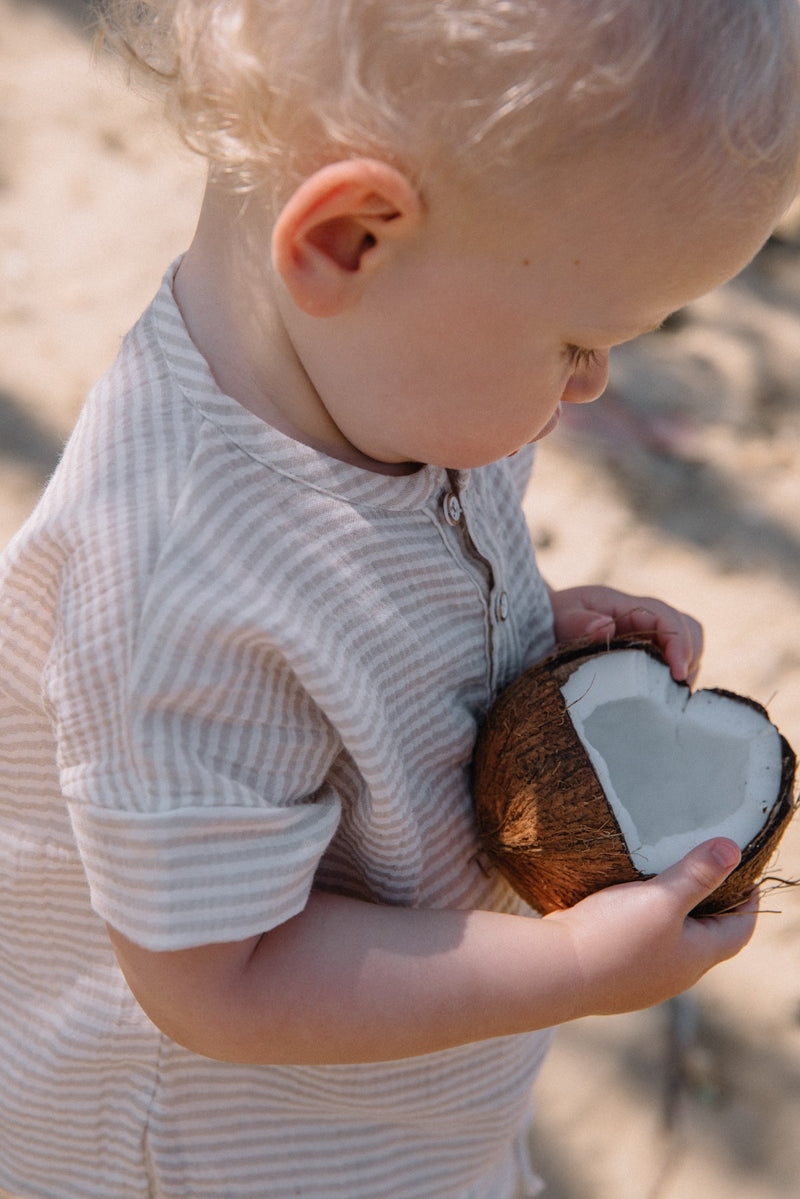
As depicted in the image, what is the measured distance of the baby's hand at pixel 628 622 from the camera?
3.88 ft

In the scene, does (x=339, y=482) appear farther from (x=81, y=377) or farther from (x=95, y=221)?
(x=95, y=221)

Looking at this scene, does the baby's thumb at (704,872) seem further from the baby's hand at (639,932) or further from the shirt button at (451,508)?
the shirt button at (451,508)

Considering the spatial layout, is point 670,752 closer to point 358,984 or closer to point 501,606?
point 501,606

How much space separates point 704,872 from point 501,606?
0.85ft

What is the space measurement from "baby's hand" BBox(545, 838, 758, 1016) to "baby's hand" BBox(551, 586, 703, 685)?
0.25 meters

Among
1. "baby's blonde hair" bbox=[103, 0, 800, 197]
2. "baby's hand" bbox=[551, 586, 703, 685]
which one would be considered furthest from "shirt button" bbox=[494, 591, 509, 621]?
"baby's blonde hair" bbox=[103, 0, 800, 197]

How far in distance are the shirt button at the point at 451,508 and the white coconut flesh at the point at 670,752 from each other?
163 mm

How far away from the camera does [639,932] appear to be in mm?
922

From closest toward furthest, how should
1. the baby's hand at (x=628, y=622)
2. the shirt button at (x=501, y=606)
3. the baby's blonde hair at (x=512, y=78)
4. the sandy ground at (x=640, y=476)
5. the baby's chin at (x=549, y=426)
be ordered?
the baby's blonde hair at (x=512, y=78) < the baby's chin at (x=549, y=426) < the shirt button at (x=501, y=606) < the baby's hand at (x=628, y=622) < the sandy ground at (x=640, y=476)

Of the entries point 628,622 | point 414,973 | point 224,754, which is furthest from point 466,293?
point 628,622

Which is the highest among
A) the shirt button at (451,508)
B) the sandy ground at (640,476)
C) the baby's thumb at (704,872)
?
the shirt button at (451,508)

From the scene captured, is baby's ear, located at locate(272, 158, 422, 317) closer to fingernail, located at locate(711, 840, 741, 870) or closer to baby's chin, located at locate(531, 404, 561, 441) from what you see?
baby's chin, located at locate(531, 404, 561, 441)

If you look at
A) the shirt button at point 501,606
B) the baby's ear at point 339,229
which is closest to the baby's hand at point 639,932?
the shirt button at point 501,606

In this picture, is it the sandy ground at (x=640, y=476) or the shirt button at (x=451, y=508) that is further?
the sandy ground at (x=640, y=476)
